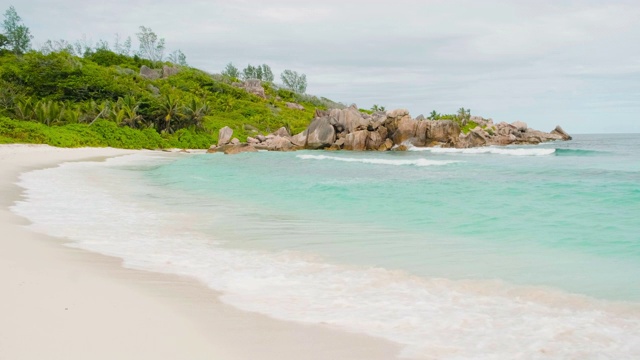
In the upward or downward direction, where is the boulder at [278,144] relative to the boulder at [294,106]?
downward

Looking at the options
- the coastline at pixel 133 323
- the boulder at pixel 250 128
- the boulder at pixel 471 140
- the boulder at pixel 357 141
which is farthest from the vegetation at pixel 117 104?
the coastline at pixel 133 323

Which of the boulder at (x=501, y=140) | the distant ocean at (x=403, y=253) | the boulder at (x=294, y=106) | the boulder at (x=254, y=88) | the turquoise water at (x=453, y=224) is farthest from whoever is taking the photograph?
the boulder at (x=254, y=88)

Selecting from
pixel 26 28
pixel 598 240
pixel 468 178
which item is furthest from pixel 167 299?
pixel 26 28

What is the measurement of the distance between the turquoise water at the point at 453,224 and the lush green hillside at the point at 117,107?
2446cm

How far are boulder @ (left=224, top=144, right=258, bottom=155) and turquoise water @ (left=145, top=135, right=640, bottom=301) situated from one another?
25.3 m

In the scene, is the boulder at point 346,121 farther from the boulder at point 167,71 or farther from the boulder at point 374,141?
the boulder at point 167,71

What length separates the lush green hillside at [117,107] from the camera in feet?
A: 135

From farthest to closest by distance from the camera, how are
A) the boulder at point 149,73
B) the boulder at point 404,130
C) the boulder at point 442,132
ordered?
the boulder at point 149,73, the boulder at point 442,132, the boulder at point 404,130

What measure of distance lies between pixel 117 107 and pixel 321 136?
67.8 ft

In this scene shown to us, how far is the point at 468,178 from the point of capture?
2381cm

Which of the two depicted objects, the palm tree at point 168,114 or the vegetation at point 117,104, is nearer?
the vegetation at point 117,104

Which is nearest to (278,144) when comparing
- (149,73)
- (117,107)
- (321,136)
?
(321,136)

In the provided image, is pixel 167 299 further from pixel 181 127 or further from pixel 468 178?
pixel 181 127

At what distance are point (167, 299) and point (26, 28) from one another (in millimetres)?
106139
